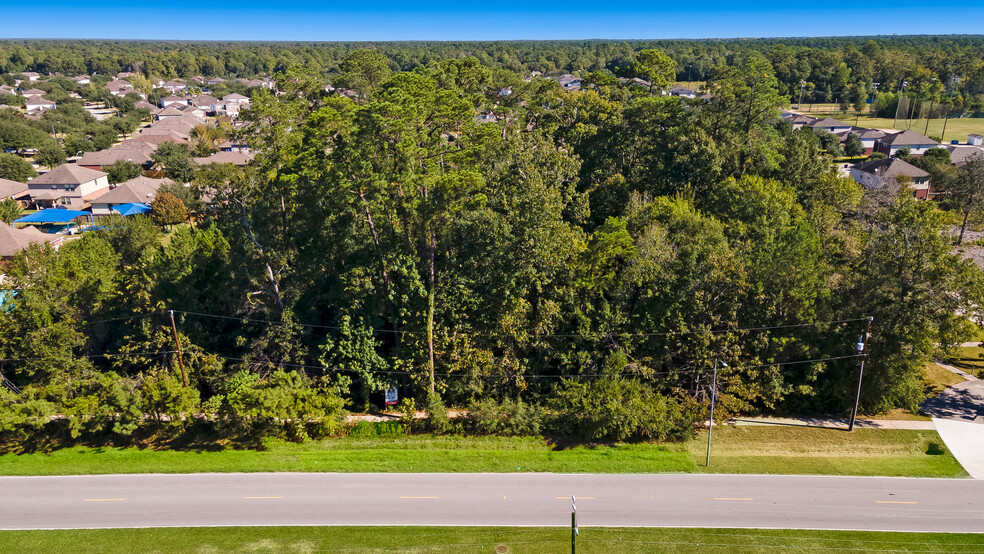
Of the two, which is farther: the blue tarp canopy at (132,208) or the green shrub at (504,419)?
the blue tarp canopy at (132,208)

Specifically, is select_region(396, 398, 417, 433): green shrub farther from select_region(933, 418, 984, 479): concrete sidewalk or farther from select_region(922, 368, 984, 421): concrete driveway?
select_region(922, 368, 984, 421): concrete driveway

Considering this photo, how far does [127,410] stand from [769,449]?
28378mm

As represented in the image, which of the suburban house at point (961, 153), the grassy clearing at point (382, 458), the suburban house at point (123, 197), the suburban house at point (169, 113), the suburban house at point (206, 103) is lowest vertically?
the grassy clearing at point (382, 458)

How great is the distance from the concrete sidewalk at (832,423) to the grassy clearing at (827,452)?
1.23 feet

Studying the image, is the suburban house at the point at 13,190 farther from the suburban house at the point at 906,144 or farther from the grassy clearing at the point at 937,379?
the suburban house at the point at 906,144

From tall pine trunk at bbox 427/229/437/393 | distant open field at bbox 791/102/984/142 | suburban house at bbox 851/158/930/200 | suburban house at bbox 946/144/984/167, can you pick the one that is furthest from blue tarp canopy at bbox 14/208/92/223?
distant open field at bbox 791/102/984/142

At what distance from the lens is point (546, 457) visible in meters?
25.8

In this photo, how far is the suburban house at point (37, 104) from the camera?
125125 millimetres

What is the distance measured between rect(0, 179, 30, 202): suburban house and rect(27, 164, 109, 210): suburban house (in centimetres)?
105

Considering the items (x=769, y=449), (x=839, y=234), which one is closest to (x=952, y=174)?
(x=839, y=234)

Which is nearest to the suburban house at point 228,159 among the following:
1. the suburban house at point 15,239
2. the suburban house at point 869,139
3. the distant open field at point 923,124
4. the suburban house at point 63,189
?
the suburban house at point 63,189

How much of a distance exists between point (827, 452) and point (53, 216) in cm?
6782

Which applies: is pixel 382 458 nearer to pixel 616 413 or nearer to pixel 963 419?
pixel 616 413

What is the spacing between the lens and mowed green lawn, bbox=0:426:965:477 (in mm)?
24922
